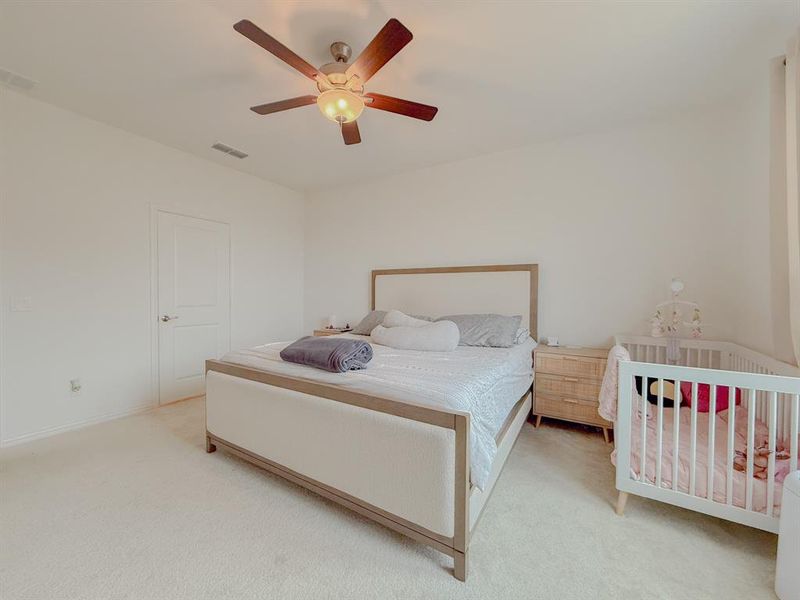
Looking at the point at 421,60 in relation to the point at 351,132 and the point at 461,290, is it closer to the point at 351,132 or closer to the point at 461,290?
the point at 351,132

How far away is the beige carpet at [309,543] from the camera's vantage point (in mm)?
1282

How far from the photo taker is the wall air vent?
7.30ft

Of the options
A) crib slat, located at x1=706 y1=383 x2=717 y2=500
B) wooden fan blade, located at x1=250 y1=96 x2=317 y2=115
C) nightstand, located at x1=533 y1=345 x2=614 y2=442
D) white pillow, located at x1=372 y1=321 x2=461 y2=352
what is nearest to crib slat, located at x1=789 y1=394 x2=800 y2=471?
crib slat, located at x1=706 y1=383 x2=717 y2=500

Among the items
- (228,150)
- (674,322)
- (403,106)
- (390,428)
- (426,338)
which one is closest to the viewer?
(390,428)

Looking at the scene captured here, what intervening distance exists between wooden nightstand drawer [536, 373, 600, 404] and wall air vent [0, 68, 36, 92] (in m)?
4.50

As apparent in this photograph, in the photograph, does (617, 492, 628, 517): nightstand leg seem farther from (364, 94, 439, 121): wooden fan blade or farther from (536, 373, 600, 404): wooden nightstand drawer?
(364, 94, 439, 121): wooden fan blade

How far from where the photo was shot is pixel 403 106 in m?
1.99

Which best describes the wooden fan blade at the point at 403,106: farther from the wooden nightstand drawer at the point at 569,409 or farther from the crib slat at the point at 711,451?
the wooden nightstand drawer at the point at 569,409

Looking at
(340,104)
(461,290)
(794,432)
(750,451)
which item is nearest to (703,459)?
(750,451)

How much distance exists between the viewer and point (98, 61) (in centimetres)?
210

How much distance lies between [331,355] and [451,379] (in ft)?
2.33

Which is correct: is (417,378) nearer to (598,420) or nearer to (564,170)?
(598,420)

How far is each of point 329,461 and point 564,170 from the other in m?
3.19

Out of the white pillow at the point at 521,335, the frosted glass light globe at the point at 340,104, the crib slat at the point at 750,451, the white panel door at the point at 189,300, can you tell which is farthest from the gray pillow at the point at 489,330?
the white panel door at the point at 189,300
